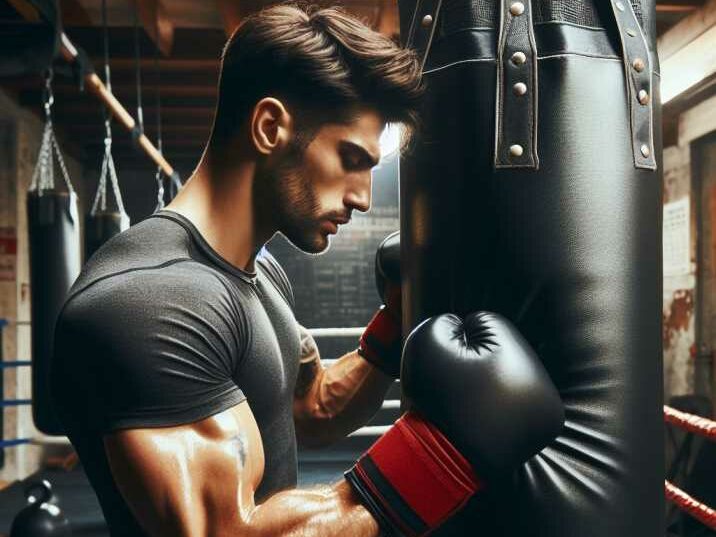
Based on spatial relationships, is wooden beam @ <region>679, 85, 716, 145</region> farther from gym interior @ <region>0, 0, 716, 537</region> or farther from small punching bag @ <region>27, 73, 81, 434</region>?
small punching bag @ <region>27, 73, 81, 434</region>

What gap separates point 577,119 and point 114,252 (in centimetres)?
70

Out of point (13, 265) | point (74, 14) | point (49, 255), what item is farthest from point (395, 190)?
point (49, 255)

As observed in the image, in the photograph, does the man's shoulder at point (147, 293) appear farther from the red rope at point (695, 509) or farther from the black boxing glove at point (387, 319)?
the red rope at point (695, 509)

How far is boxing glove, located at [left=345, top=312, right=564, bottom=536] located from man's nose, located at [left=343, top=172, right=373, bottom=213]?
12.8 inches

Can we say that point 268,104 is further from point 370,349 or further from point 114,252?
point 370,349

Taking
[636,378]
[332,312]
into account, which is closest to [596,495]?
[636,378]

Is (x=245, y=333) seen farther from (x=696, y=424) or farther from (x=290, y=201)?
(x=696, y=424)

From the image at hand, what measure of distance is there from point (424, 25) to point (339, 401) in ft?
2.89

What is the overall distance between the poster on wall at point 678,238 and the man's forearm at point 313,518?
16.8 ft

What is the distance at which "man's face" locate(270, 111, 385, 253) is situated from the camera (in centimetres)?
118

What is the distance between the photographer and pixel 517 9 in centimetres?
106

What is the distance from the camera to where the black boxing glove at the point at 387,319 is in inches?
61.2

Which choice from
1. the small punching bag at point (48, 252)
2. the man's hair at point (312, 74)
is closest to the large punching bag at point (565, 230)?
the man's hair at point (312, 74)

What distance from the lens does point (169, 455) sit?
3.05 feet
